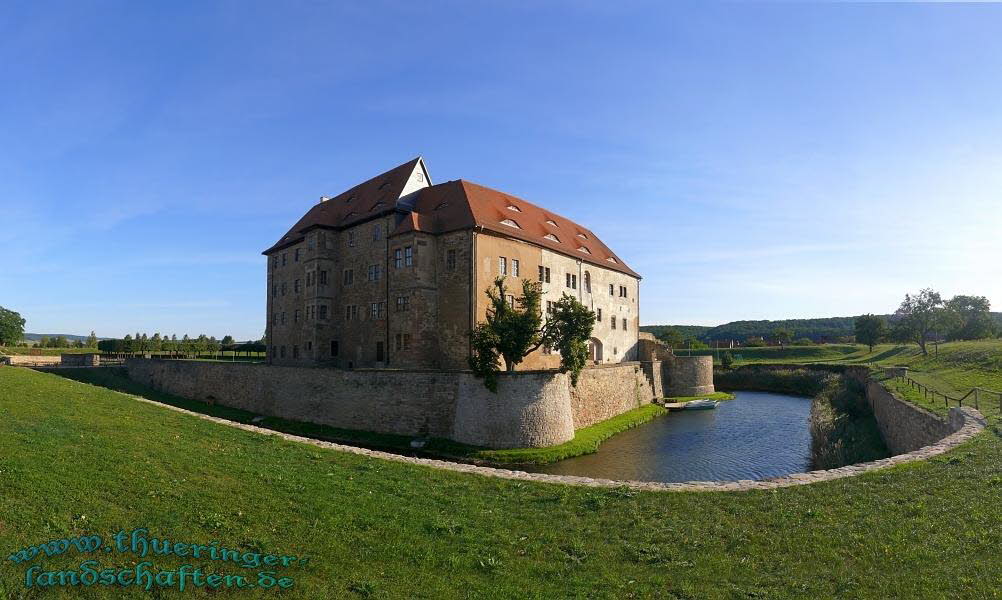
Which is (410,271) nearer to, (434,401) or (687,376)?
(434,401)

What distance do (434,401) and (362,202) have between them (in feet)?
63.4

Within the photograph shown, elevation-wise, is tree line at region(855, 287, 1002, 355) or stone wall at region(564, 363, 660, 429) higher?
tree line at region(855, 287, 1002, 355)

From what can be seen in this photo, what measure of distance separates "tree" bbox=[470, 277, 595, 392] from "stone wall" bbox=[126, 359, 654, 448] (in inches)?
39.2

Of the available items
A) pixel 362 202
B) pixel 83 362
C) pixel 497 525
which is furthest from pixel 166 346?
pixel 497 525

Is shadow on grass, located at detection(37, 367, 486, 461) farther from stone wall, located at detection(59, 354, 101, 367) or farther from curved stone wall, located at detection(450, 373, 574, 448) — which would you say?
stone wall, located at detection(59, 354, 101, 367)

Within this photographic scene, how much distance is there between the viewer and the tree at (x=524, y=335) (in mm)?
26969

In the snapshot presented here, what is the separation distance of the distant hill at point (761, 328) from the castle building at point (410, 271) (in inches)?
4798

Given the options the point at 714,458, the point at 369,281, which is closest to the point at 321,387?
the point at 369,281

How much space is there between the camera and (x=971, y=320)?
74.4 meters

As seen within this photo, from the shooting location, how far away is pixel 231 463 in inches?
505

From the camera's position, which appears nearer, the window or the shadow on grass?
the shadow on grass

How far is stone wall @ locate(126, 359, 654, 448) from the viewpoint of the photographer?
26.7 metres

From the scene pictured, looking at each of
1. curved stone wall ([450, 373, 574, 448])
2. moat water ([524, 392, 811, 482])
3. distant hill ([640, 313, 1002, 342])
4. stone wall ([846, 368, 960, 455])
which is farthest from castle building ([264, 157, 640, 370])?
distant hill ([640, 313, 1002, 342])

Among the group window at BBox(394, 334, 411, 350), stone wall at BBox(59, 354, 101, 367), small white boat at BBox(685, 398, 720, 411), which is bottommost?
small white boat at BBox(685, 398, 720, 411)
